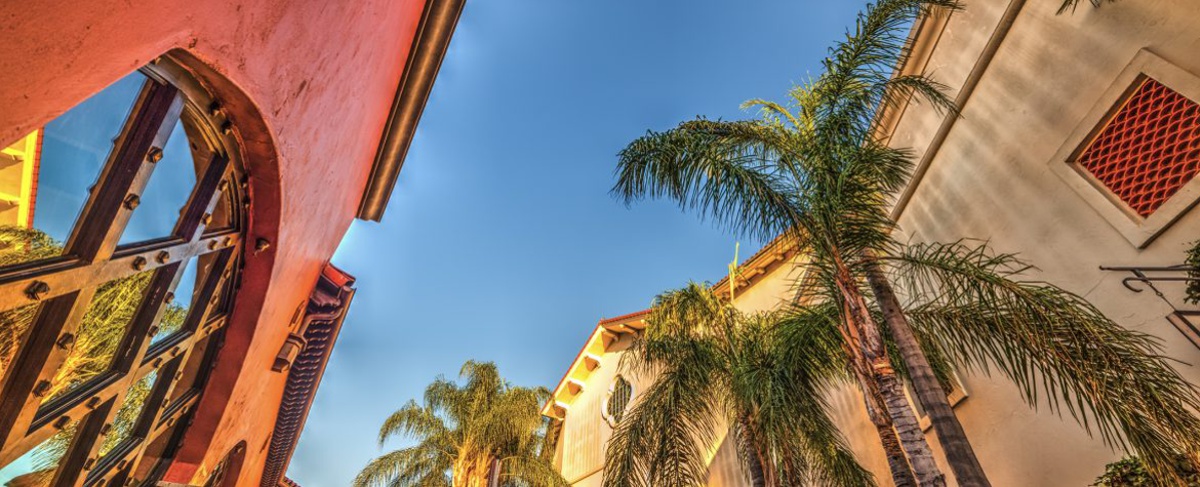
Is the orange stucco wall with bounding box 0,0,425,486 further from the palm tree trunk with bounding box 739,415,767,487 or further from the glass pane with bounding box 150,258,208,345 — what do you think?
the palm tree trunk with bounding box 739,415,767,487

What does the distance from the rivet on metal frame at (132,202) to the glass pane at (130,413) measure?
1.36 meters

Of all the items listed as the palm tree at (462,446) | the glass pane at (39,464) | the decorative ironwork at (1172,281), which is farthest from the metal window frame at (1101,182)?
the palm tree at (462,446)

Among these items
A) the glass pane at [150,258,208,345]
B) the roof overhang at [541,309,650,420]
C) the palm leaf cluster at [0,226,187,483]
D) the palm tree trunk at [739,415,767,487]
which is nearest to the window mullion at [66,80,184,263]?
the palm leaf cluster at [0,226,187,483]

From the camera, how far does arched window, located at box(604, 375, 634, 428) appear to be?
17.7m

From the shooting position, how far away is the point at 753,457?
7.86 meters

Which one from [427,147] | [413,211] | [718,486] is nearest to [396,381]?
[413,211]

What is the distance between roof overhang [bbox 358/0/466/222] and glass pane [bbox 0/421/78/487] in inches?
185

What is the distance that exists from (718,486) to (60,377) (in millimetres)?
13740

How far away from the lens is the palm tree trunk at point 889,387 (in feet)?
13.6

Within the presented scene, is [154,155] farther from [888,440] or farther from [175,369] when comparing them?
[888,440]

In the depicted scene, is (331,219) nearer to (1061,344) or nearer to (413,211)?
(1061,344)

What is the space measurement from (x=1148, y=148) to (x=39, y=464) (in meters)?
8.77

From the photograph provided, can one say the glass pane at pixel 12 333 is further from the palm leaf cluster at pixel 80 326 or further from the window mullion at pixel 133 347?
the window mullion at pixel 133 347

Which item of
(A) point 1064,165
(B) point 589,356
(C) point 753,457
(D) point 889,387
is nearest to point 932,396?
(D) point 889,387
